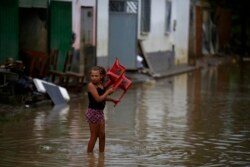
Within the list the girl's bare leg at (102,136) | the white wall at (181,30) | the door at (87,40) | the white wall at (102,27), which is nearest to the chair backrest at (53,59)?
the door at (87,40)

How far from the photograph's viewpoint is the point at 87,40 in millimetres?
24484

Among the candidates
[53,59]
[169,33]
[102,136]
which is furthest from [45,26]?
[169,33]

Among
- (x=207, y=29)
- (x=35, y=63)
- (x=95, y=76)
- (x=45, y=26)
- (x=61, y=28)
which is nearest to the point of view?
(x=95, y=76)

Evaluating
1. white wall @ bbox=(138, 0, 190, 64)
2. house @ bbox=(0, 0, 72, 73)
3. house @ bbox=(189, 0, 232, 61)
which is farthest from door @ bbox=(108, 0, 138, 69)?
house @ bbox=(189, 0, 232, 61)

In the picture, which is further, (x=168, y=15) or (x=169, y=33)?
(x=169, y=33)

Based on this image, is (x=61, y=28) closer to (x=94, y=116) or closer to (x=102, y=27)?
(x=102, y=27)

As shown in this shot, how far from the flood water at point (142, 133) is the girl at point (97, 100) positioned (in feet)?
1.21

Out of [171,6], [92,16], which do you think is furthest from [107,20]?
[171,6]

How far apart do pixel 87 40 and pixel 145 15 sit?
637cm

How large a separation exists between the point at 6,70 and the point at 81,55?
24.4 feet

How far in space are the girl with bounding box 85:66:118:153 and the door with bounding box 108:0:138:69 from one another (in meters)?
15.7

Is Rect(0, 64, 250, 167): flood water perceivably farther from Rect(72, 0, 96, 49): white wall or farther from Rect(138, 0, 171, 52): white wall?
Rect(138, 0, 171, 52): white wall

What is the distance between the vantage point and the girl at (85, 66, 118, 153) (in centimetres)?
1056

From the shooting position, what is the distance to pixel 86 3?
78.9 ft
